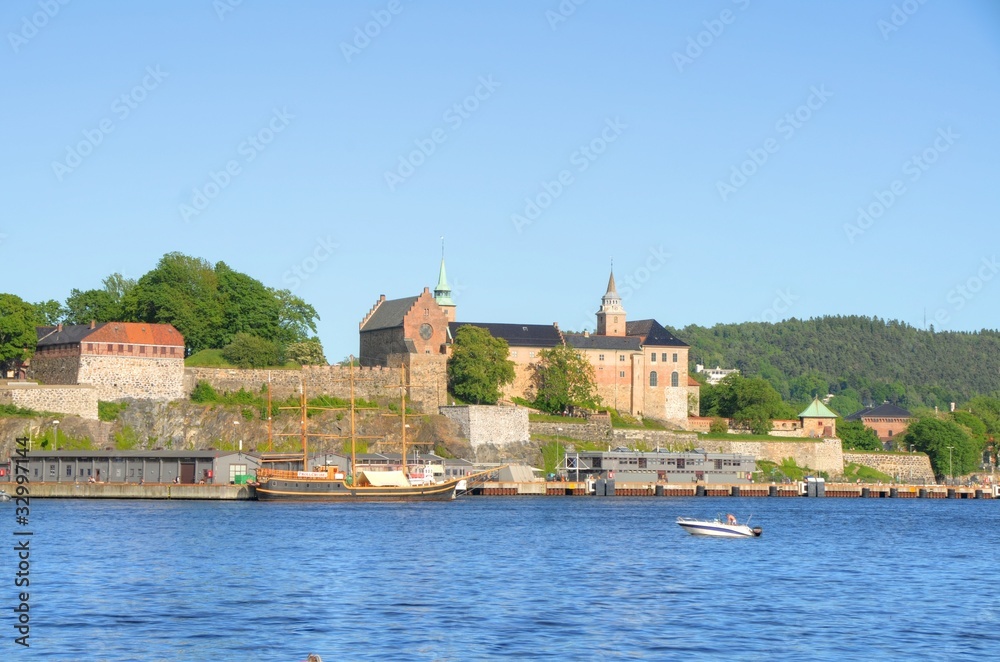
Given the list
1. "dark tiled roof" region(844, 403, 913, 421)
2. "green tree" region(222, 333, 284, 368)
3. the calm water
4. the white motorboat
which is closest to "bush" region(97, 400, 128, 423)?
"green tree" region(222, 333, 284, 368)

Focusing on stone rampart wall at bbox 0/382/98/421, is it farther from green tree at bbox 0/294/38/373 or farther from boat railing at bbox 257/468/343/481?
boat railing at bbox 257/468/343/481

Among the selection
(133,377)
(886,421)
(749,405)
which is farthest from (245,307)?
(886,421)

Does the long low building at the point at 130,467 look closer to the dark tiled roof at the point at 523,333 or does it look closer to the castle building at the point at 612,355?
the castle building at the point at 612,355

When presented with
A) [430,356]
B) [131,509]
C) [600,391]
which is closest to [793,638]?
[131,509]

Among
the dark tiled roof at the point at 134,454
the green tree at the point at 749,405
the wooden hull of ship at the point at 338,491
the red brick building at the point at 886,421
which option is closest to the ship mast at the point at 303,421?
the wooden hull of ship at the point at 338,491

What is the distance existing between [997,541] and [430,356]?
55.1 m

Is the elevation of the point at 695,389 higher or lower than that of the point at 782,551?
higher

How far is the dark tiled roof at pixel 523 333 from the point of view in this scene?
411ft

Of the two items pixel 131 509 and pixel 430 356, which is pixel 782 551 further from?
pixel 430 356

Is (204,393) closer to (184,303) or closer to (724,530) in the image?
(184,303)

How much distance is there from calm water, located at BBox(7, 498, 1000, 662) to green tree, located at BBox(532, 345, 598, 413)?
47.7m

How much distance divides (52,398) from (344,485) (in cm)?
2075

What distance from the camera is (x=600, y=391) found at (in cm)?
12719

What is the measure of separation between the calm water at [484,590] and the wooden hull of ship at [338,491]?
14.5m
